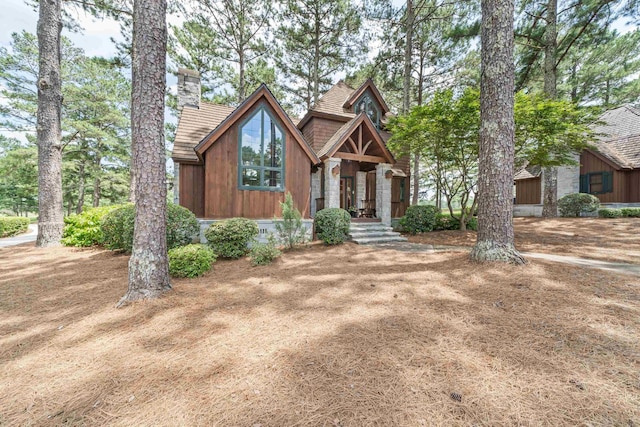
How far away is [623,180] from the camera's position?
14617 millimetres

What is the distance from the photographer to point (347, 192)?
1288cm

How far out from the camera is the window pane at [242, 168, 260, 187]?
833 centimetres

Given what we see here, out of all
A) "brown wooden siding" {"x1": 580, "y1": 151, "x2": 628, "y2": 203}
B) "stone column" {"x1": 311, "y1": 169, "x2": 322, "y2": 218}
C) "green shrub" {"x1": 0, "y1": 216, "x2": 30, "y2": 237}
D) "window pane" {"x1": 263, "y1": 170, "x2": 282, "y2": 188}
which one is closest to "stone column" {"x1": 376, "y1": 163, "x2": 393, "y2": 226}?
"stone column" {"x1": 311, "y1": 169, "x2": 322, "y2": 218}

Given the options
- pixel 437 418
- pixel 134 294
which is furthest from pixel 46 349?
pixel 437 418

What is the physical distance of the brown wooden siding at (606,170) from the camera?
1457 cm

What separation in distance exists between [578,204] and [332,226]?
48.6 ft

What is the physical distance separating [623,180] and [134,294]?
79.5 ft

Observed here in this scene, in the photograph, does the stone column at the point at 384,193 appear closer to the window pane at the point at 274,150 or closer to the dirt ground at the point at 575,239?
the dirt ground at the point at 575,239

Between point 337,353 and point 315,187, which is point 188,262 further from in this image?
point 315,187

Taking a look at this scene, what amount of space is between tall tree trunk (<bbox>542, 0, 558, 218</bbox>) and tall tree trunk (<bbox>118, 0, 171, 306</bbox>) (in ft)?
50.1

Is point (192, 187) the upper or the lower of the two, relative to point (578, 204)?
upper

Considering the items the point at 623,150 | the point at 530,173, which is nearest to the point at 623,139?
the point at 623,150

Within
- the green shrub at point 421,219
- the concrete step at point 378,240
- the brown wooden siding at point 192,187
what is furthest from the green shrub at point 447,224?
the brown wooden siding at point 192,187

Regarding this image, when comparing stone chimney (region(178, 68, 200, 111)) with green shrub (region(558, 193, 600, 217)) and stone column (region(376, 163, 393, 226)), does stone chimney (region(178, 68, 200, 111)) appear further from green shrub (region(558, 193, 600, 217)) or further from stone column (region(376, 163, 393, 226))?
green shrub (region(558, 193, 600, 217))
